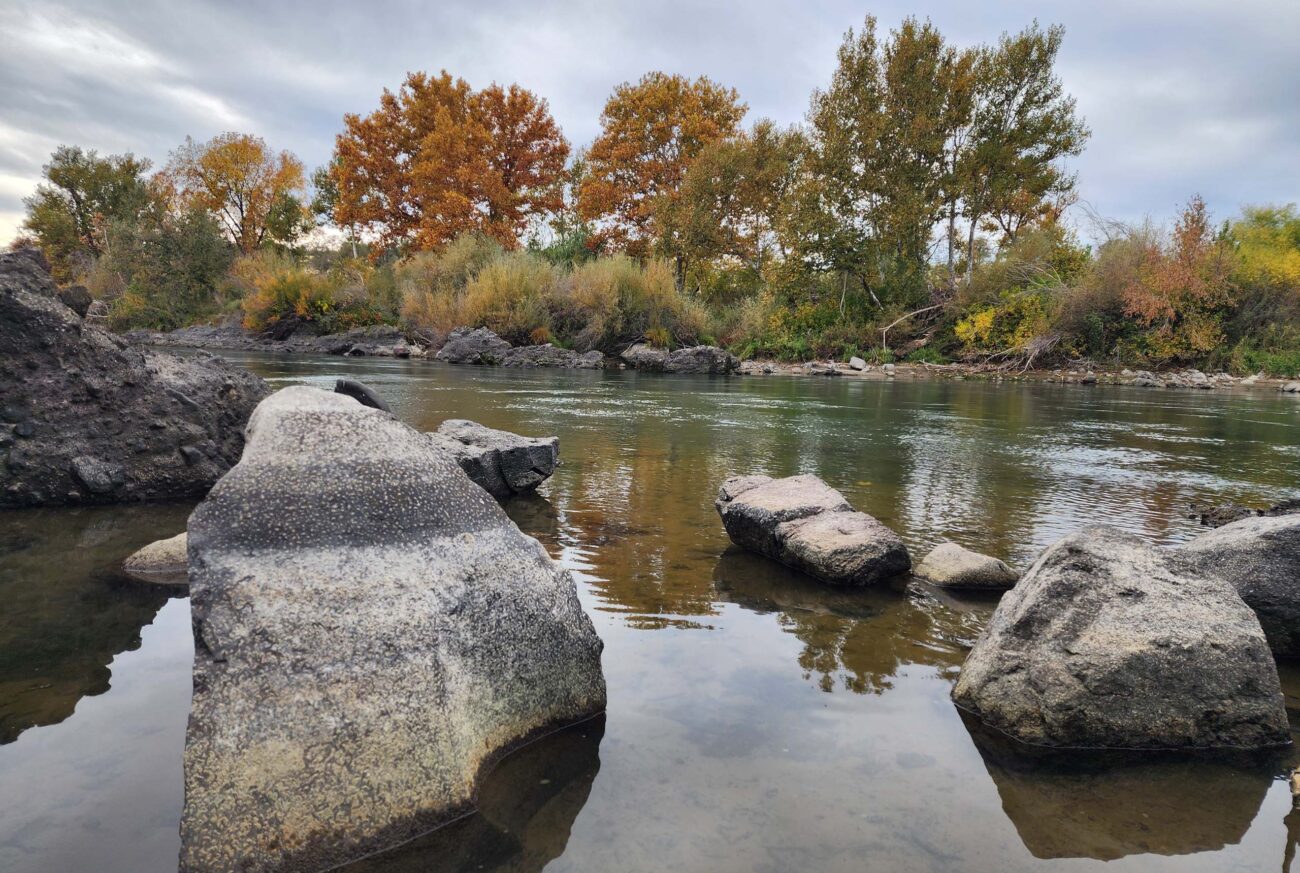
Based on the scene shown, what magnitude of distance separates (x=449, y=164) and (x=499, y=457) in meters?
33.8

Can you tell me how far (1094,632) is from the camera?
2.51 metres

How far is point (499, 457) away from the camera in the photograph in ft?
18.1

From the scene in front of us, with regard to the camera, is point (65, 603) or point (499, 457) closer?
point (65, 603)

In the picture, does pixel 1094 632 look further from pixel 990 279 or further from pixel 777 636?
pixel 990 279

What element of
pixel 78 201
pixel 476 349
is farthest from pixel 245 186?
pixel 476 349

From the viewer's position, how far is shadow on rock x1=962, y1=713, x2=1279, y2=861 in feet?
6.35

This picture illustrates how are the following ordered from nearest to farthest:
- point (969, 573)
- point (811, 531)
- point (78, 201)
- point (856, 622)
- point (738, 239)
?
1. point (856, 622)
2. point (969, 573)
3. point (811, 531)
4. point (738, 239)
5. point (78, 201)

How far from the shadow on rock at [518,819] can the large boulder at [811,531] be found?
6.02 feet

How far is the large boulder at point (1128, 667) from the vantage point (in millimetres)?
2383

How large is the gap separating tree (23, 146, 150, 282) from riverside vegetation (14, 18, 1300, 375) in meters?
0.23

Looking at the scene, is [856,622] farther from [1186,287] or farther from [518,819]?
[1186,287]

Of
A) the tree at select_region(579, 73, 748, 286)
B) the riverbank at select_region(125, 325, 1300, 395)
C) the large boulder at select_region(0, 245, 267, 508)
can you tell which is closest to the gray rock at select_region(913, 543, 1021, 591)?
the large boulder at select_region(0, 245, 267, 508)

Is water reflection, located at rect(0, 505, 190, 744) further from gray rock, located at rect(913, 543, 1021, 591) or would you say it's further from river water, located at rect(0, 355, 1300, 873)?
gray rock, located at rect(913, 543, 1021, 591)

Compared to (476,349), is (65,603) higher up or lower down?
lower down
